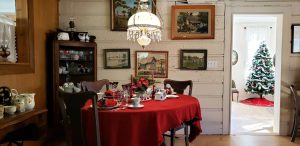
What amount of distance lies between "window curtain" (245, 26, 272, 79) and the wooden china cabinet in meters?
5.65

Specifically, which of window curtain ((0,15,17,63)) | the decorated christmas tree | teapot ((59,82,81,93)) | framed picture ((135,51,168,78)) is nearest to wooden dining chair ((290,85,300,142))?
framed picture ((135,51,168,78))

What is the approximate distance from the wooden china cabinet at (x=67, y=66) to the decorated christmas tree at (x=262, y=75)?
5377 mm

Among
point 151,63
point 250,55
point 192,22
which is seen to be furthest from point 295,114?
point 250,55

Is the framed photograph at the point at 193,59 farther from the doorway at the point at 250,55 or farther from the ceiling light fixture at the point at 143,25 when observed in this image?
the doorway at the point at 250,55

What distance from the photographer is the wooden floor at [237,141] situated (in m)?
3.69

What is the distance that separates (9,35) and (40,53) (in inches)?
23.5

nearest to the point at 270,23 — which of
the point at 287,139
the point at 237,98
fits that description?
the point at 237,98

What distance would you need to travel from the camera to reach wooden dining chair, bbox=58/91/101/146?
6.50 feet

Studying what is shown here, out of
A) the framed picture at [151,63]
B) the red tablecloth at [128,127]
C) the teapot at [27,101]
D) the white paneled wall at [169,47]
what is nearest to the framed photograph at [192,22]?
the white paneled wall at [169,47]

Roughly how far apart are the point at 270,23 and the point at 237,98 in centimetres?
259

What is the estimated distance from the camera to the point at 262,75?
24.5 feet

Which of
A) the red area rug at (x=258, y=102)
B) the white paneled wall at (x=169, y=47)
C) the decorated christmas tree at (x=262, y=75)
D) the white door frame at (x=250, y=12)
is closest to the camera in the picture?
the white door frame at (x=250, y=12)

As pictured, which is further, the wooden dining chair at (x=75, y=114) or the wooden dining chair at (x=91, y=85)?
the wooden dining chair at (x=91, y=85)

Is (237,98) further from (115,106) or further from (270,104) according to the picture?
(115,106)
